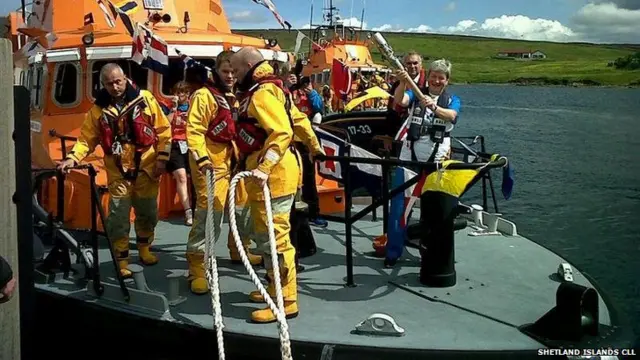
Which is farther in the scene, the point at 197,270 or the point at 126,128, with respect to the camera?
the point at 126,128

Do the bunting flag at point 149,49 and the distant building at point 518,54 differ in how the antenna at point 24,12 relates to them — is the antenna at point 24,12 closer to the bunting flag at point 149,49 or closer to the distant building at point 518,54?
the bunting flag at point 149,49

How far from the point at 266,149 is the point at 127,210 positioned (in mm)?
1679

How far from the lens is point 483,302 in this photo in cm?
457

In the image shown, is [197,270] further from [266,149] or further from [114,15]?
[114,15]

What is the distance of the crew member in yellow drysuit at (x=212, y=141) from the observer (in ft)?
15.8

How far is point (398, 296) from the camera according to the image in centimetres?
472

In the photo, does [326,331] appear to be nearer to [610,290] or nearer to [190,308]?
[190,308]

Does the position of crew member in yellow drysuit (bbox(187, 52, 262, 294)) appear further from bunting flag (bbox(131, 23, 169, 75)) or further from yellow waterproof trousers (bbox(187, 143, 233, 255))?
bunting flag (bbox(131, 23, 169, 75))

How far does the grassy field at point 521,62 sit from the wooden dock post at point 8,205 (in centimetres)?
7734

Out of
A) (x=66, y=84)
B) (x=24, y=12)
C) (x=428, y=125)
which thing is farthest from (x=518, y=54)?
(x=428, y=125)

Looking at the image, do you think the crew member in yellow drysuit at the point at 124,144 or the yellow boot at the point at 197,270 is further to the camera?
the crew member in yellow drysuit at the point at 124,144

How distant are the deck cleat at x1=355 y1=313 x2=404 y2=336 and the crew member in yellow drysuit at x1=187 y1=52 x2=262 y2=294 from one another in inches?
53.4

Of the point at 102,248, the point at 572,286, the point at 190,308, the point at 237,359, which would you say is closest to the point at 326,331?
the point at 237,359

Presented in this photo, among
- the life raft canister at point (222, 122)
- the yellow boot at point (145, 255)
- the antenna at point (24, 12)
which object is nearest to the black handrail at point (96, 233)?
the yellow boot at point (145, 255)
